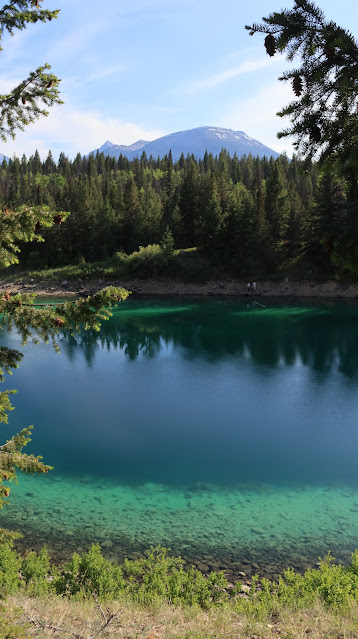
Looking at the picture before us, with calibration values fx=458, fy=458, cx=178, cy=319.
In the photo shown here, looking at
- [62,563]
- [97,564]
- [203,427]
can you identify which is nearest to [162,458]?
[203,427]

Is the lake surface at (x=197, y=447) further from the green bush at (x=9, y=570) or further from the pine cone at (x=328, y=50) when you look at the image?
the pine cone at (x=328, y=50)

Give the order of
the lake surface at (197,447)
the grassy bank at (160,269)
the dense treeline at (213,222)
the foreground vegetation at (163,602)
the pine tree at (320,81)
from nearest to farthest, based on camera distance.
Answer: the pine tree at (320,81), the foreground vegetation at (163,602), the lake surface at (197,447), the dense treeline at (213,222), the grassy bank at (160,269)

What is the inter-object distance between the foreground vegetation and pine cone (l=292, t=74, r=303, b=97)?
918cm

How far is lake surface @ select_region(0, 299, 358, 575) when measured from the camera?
15.9 metres

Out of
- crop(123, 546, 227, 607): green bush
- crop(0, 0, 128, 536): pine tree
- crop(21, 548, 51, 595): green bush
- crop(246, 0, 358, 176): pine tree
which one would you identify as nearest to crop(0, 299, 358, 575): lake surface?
crop(21, 548, 51, 595): green bush

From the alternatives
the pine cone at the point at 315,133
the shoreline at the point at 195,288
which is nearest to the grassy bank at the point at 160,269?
the shoreline at the point at 195,288

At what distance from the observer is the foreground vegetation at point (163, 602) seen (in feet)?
30.2

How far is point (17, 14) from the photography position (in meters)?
7.65

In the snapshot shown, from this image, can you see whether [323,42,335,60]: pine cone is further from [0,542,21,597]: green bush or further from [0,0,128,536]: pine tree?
[0,542,21,597]: green bush

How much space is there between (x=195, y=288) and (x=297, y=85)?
66082 millimetres

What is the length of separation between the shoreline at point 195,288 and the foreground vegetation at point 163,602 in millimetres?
57440

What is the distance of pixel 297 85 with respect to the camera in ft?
22.0

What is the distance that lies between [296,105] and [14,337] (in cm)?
4389

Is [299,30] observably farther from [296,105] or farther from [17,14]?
[17,14]
